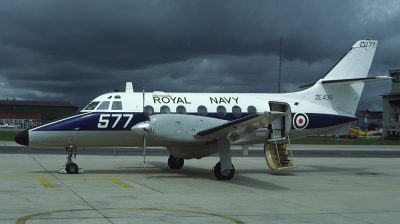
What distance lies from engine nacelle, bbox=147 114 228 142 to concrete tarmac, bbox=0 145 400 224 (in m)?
1.53

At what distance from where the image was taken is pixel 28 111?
13838 cm

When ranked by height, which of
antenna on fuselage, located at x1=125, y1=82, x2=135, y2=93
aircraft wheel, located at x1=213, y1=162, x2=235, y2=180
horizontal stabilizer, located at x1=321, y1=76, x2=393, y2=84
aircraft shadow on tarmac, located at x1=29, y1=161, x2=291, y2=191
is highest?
horizontal stabilizer, located at x1=321, y1=76, x2=393, y2=84

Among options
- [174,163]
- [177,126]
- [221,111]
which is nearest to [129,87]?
[174,163]

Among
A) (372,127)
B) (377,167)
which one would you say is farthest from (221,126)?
(372,127)

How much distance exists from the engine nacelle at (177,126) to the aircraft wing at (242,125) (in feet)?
1.13

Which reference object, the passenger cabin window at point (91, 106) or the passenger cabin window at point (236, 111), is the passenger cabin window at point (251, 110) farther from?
the passenger cabin window at point (91, 106)

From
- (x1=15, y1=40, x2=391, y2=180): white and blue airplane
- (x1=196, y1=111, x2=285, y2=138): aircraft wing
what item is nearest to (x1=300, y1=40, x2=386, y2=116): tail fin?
(x1=15, y1=40, x2=391, y2=180): white and blue airplane

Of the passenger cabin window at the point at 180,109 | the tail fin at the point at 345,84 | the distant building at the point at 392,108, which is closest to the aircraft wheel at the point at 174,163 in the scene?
the passenger cabin window at the point at 180,109

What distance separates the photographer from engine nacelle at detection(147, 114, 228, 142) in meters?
15.6

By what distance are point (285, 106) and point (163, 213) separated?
10.8 metres

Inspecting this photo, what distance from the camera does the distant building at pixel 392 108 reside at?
88.4 m

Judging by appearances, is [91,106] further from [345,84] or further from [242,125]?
[345,84]

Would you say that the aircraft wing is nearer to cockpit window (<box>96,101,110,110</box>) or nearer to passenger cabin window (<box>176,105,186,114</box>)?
passenger cabin window (<box>176,105,186,114</box>)

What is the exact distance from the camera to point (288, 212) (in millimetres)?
10117
